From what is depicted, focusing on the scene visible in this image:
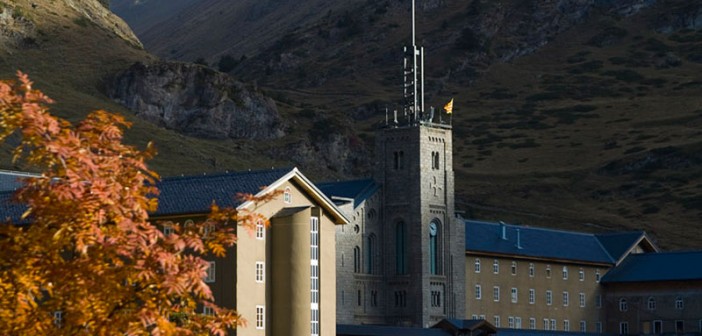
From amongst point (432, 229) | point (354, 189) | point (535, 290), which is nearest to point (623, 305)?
point (535, 290)

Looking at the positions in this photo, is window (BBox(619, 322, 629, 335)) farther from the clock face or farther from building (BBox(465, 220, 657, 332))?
the clock face

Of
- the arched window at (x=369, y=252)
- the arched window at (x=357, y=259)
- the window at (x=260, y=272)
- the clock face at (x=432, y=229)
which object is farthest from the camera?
the clock face at (x=432, y=229)

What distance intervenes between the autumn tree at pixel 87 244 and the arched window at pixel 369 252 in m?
88.5

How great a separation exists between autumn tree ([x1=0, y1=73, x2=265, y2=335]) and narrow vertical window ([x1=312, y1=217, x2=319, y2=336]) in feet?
175

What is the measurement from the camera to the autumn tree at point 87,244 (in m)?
26.4

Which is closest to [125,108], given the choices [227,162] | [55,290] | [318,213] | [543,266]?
[227,162]

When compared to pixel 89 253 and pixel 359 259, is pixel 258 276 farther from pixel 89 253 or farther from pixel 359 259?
pixel 89 253

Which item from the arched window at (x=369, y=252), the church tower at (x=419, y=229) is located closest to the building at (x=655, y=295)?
the church tower at (x=419, y=229)

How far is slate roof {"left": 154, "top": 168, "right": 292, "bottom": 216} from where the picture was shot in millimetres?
79750

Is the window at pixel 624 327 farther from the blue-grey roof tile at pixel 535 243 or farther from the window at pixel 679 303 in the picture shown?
the blue-grey roof tile at pixel 535 243

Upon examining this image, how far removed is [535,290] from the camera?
126 metres

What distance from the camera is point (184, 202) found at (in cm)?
8044

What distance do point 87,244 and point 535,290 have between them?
102115 mm

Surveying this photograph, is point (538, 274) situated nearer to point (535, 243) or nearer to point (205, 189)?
point (535, 243)
